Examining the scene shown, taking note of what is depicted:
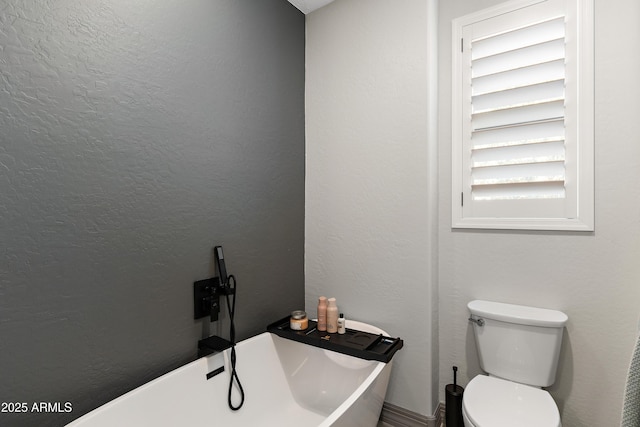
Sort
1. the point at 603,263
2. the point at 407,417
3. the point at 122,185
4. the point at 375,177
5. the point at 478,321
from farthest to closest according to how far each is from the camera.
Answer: the point at 375,177 < the point at 407,417 < the point at 478,321 < the point at 603,263 < the point at 122,185

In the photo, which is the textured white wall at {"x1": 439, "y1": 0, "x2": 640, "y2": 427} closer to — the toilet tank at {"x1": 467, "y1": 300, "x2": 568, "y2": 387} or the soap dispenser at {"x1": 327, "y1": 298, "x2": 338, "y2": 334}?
the toilet tank at {"x1": 467, "y1": 300, "x2": 568, "y2": 387}

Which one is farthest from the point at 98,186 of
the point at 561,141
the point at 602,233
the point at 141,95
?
the point at 602,233

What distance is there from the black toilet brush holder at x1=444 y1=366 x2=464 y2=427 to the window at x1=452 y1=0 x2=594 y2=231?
3.09 feet

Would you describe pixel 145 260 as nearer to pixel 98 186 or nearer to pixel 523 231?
pixel 98 186

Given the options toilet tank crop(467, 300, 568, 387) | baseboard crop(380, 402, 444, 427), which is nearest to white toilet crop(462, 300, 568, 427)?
toilet tank crop(467, 300, 568, 387)

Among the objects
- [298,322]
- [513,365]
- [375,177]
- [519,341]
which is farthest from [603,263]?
[298,322]

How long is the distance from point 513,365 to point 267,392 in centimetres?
132

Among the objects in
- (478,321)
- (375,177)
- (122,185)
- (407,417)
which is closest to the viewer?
(122,185)

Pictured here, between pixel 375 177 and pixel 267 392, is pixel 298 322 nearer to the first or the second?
pixel 267 392

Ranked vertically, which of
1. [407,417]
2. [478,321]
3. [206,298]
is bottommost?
[407,417]

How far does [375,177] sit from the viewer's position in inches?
80.0

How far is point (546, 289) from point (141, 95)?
2223mm

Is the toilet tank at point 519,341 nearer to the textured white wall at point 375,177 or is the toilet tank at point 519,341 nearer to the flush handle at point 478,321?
the flush handle at point 478,321

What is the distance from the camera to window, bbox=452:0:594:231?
1.59 meters
